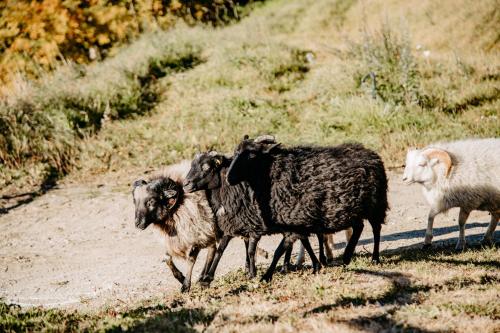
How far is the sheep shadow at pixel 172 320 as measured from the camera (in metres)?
4.77

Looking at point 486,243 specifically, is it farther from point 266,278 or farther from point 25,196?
point 25,196

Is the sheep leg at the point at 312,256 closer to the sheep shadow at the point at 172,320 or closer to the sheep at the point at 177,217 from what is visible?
the sheep at the point at 177,217

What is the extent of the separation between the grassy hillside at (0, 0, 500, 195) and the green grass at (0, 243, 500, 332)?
7.40 meters

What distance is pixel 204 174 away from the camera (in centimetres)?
729

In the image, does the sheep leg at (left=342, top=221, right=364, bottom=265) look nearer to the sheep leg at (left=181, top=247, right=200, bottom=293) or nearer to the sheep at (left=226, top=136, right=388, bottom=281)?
the sheep at (left=226, top=136, right=388, bottom=281)

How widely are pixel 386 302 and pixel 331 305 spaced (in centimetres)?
53

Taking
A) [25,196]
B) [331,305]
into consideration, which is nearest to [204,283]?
[331,305]

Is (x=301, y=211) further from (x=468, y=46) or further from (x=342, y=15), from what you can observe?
(x=342, y=15)

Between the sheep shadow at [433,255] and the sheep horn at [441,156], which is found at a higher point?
the sheep horn at [441,156]

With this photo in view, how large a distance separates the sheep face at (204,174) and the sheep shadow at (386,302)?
2.32 metres

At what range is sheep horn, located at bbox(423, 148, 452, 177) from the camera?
26.2 ft

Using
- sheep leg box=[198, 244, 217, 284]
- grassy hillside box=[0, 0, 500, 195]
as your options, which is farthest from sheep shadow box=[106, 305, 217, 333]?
grassy hillside box=[0, 0, 500, 195]

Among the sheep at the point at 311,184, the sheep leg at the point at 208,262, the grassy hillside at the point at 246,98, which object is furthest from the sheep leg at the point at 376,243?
the grassy hillside at the point at 246,98

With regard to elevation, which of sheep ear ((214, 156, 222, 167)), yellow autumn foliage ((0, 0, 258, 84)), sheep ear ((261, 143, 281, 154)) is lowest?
sheep ear ((214, 156, 222, 167))
